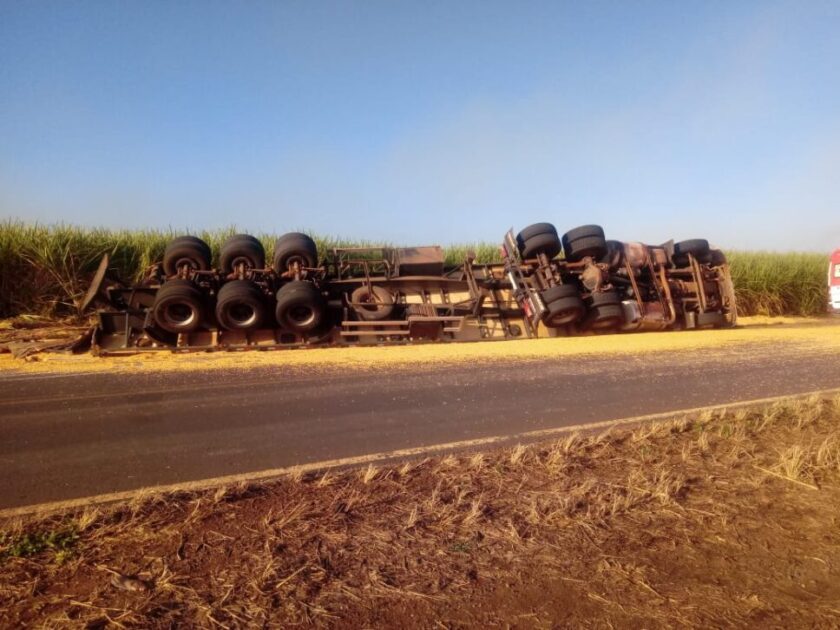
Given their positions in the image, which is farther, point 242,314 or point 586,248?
point 586,248

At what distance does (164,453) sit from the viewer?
4676 mm

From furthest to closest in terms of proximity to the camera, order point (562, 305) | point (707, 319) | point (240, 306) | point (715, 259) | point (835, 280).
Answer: point (715, 259) < point (707, 319) < point (835, 280) < point (562, 305) < point (240, 306)

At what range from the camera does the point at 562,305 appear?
1283 centimetres

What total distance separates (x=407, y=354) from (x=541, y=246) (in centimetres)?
512

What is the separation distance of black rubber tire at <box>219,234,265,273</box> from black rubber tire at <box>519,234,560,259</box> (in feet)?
20.2

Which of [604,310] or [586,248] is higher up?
[586,248]

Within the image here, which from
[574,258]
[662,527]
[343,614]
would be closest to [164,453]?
[343,614]

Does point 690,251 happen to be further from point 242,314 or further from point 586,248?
point 242,314

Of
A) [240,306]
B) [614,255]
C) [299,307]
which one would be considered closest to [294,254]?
[299,307]

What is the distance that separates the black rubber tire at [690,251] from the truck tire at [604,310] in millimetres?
3481

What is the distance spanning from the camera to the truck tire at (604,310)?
13414 mm

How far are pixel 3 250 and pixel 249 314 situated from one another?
23.9ft

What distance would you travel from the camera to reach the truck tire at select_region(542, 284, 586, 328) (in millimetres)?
12859

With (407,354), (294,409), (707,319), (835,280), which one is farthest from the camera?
(707,319)
